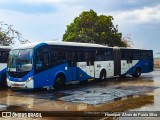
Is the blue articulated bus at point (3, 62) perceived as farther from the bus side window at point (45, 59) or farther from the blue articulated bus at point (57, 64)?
the bus side window at point (45, 59)

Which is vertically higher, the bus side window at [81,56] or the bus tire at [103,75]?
the bus side window at [81,56]

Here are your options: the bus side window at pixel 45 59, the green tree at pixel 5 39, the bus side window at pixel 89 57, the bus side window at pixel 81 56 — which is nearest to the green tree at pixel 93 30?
the green tree at pixel 5 39

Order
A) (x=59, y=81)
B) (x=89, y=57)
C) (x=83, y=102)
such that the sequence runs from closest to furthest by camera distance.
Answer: (x=83, y=102)
(x=59, y=81)
(x=89, y=57)

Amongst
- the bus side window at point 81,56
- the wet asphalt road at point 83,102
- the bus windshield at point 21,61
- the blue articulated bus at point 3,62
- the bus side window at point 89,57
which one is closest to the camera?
the wet asphalt road at point 83,102

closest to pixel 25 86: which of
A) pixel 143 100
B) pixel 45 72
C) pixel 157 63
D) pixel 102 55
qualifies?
pixel 45 72

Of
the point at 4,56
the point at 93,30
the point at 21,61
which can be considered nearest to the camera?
the point at 21,61

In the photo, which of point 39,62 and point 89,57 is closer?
point 39,62

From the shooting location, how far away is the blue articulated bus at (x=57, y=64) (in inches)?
623

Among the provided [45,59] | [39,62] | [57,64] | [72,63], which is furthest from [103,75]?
[39,62]

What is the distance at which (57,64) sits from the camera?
677 inches

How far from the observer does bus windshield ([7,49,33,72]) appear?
51.8ft

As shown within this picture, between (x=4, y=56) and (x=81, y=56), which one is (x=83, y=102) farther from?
(x=4, y=56)

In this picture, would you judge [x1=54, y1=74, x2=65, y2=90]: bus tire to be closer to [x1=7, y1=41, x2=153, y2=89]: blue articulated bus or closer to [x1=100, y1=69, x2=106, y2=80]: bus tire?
[x1=7, y1=41, x2=153, y2=89]: blue articulated bus

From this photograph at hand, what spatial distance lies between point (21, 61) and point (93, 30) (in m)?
23.8
